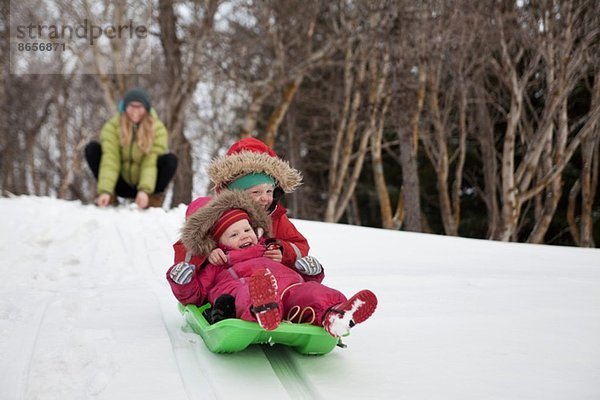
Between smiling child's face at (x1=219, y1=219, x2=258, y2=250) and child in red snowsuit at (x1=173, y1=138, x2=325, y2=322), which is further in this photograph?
child in red snowsuit at (x1=173, y1=138, x2=325, y2=322)

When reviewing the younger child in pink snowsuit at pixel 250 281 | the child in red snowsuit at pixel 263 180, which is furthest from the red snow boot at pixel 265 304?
the child in red snowsuit at pixel 263 180

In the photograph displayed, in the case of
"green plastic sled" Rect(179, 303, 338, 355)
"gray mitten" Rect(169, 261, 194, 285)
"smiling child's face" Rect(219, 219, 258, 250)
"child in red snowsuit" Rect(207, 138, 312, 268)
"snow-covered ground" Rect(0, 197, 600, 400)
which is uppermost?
"child in red snowsuit" Rect(207, 138, 312, 268)

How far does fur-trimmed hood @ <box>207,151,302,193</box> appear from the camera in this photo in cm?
256

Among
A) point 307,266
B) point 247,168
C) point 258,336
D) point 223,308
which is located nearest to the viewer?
point 258,336

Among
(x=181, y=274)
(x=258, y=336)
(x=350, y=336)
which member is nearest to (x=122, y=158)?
(x=181, y=274)

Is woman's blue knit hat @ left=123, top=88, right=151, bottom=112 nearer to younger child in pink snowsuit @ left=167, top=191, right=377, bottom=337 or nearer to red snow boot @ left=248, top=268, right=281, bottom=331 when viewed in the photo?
younger child in pink snowsuit @ left=167, top=191, right=377, bottom=337

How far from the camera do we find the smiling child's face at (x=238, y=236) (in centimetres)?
219

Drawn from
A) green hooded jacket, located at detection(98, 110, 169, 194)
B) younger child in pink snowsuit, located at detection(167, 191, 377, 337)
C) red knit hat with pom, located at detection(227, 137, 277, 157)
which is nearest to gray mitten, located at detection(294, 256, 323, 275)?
younger child in pink snowsuit, located at detection(167, 191, 377, 337)

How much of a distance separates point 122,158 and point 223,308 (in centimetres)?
422

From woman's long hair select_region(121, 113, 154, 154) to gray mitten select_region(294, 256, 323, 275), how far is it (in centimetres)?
387

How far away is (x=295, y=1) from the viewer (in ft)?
31.3

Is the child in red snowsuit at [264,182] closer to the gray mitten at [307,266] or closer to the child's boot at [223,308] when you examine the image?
the gray mitten at [307,266]

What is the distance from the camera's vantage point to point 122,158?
18.9 feet

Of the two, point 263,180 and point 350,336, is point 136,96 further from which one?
point 350,336
